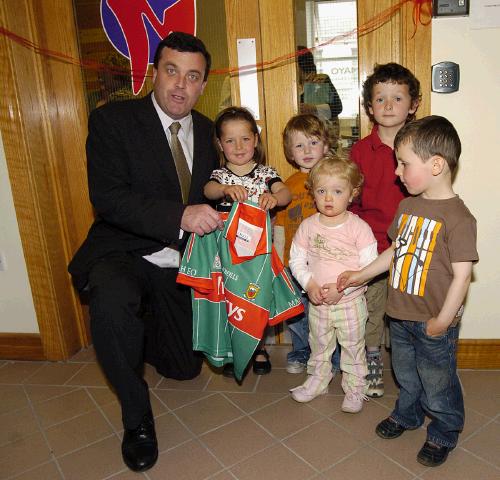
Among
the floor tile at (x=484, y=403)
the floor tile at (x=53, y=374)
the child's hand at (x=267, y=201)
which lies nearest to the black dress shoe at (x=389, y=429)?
the floor tile at (x=484, y=403)

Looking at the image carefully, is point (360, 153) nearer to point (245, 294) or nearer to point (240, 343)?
point (245, 294)

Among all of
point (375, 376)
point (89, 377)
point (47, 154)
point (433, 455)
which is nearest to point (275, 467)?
point (433, 455)

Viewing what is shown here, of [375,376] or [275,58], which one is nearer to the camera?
[375,376]

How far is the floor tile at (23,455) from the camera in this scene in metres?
1.77

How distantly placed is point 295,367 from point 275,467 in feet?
2.23

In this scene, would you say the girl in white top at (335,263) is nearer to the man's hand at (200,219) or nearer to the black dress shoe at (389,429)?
the black dress shoe at (389,429)

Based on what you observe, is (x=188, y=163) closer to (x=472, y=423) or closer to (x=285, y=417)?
(x=285, y=417)

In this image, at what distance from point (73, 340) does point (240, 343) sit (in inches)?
45.5

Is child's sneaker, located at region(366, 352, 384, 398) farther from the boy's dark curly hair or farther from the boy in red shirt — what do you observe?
the boy's dark curly hair

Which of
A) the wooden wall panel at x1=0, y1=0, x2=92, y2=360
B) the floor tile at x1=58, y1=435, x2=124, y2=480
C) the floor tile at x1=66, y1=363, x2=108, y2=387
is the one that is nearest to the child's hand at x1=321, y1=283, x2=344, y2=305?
the floor tile at x1=58, y1=435, x2=124, y2=480

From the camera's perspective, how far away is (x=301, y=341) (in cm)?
232

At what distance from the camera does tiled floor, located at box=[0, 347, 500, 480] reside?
1.68 m

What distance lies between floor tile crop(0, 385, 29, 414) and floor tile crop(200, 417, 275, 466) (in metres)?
0.95

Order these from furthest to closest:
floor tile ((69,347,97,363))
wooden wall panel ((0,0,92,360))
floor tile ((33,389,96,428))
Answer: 1. floor tile ((69,347,97,363))
2. wooden wall panel ((0,0,92,360))
3. floor tile ((33,389,96,428))
